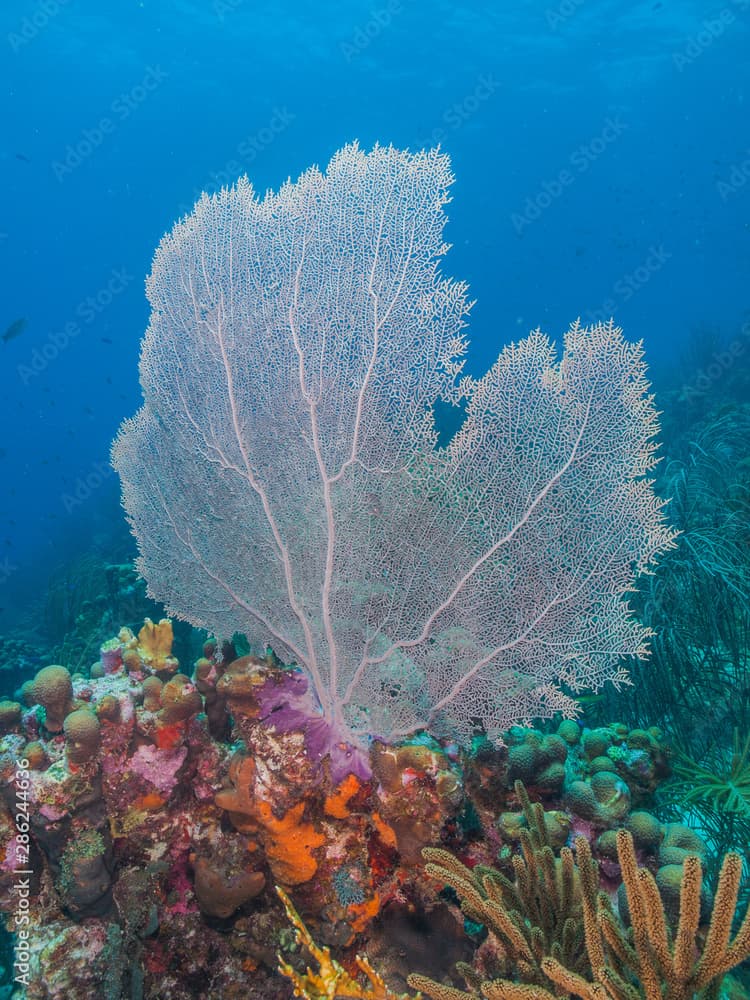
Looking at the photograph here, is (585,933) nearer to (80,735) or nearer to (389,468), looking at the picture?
(389,468)

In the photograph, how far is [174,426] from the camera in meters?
4.14

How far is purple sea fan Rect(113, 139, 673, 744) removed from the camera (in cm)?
319

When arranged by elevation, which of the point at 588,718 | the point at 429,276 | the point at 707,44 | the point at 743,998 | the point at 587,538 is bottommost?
the point at 743,998

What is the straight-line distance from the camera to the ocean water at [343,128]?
17234 mm

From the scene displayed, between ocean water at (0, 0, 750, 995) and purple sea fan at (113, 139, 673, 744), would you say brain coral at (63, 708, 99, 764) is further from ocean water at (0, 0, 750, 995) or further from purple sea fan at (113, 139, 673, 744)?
ocean water at (0, 0, 750, 995)

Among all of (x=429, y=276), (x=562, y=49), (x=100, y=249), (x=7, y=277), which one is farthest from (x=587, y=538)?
(x=7, y=277)

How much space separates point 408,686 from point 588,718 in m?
4.11

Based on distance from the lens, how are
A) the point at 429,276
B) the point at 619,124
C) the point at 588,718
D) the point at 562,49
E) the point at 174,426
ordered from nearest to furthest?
the point at 429,276, the point at 174,426, the point at 588,718, the point at 562,49, the point at 619,124

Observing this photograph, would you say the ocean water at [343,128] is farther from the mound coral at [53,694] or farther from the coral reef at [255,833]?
the mound coral at [53,694]

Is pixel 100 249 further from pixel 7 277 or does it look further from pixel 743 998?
pixel 743 998

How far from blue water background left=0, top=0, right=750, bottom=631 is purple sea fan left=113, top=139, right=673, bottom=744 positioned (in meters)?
0.80

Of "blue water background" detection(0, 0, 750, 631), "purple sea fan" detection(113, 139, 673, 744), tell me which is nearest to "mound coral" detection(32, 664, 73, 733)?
"purple sea fan" detection(113, 139, 673, 744)

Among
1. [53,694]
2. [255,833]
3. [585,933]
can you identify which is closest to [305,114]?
[53,694]

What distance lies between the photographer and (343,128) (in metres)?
47.8
